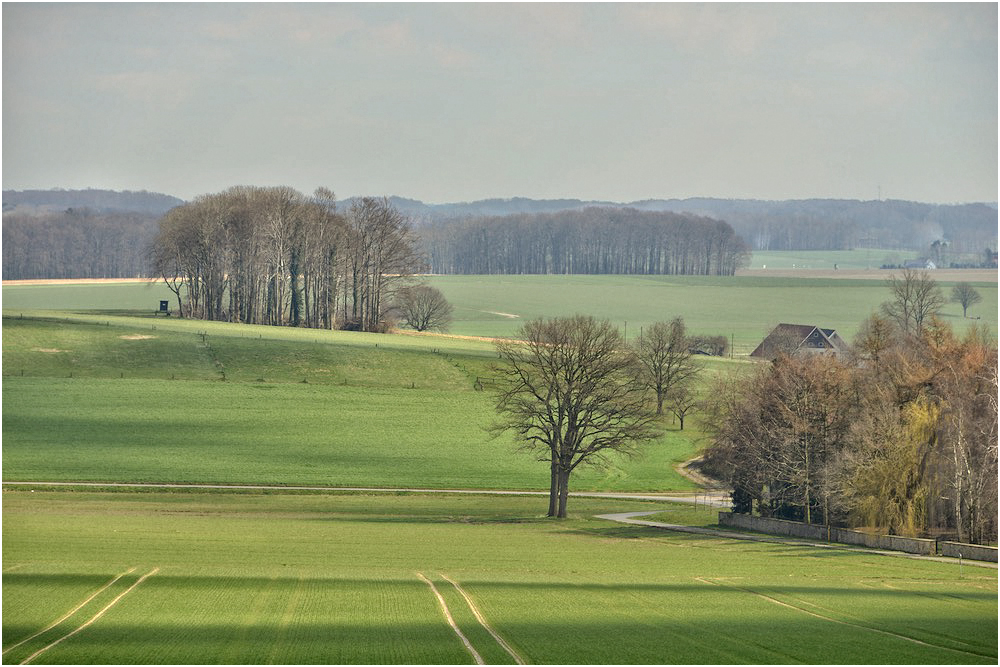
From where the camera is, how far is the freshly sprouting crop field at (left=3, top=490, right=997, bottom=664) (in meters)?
22.6

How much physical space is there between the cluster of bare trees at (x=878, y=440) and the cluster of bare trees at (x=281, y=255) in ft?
229

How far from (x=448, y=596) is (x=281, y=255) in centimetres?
9159

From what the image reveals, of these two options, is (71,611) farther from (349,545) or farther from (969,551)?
(969,551)

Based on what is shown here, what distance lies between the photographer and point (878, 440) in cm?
4794

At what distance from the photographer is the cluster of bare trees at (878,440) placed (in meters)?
45.5

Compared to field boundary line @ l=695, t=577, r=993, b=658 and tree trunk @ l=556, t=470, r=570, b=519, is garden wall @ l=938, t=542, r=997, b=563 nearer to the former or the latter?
field boundary line @ l=695, t=577, r=993, b=658

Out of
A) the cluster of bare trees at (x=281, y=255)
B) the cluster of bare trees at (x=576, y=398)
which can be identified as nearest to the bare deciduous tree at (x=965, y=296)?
the cluster of bare trees at (x=281, y=255)

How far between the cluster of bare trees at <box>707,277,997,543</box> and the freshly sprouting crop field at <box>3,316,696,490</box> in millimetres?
10898

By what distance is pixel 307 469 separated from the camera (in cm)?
6259

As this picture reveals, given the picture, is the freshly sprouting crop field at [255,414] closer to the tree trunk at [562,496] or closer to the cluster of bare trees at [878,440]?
the tree trunk at [562,496]

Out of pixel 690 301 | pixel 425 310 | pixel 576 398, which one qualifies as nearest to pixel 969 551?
pixel 576 398

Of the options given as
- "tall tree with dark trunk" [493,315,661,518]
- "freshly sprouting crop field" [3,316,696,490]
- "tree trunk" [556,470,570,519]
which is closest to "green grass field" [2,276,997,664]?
"freshly sprouting crop field" [3,316,696,490]

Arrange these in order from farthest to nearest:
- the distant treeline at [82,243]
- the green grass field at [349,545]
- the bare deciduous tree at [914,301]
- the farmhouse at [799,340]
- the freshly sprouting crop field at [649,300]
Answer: the distant treeline at [82,243] < the freshly sprouting crop field at [649,300] < the bare deciduous tree at [914,301] < the farmhouse at [799,340] < the green grass field at [349,545]

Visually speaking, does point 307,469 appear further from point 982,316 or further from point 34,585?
point 982,316
